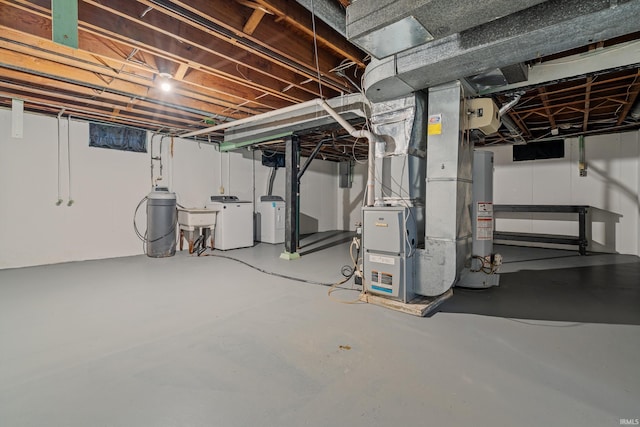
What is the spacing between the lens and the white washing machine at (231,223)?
18.6ft

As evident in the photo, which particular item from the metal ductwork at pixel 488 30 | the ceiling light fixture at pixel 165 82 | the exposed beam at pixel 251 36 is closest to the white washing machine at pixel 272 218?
the ceiling light fixture at pixel 165 82

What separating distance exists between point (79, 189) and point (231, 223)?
247 cm

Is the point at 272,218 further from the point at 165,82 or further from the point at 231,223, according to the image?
the point at 165,82

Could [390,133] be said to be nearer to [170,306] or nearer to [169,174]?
[170,306]

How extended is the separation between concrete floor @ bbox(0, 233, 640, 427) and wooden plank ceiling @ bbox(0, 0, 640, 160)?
223cm

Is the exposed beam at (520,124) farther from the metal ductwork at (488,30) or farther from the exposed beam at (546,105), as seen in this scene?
the metal ductwork at (488,30)

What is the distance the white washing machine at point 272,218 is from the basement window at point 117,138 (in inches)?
100

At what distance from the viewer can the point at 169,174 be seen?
5652mm

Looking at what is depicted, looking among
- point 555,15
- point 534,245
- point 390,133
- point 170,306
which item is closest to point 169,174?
point 170,306

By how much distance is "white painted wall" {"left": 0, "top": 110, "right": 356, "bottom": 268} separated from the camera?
13.7 feet

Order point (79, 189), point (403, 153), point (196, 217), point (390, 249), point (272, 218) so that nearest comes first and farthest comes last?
1. point (390, 249)
2. point (403, 153)
3. point (79, 189)
4. point (196, 217)
5. point (272, 218)

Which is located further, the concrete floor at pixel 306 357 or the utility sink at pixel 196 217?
the utility sink at pixel 196 217

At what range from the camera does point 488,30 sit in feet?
6.36

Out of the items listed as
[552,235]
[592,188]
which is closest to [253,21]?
[552,235]
